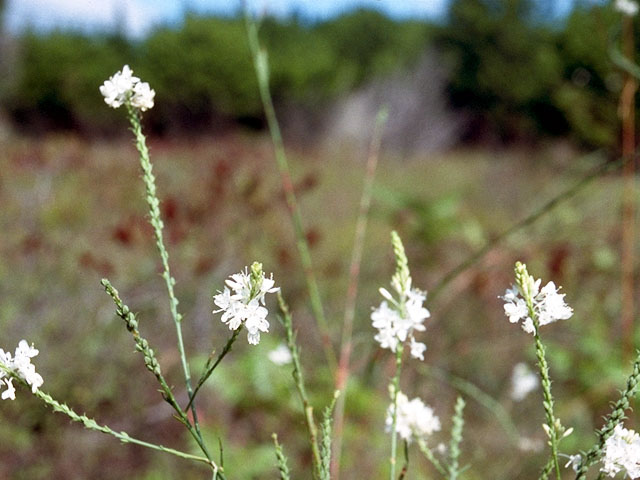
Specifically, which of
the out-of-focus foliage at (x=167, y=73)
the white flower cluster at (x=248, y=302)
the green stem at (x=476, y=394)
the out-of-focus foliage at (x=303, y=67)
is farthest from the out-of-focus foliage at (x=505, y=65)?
the white flower cluster at (x=248, y=302)

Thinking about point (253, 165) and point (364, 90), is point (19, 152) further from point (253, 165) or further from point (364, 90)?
point (364, 90)

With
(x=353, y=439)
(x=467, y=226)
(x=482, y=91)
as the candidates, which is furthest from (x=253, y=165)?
(x=482, y=91)

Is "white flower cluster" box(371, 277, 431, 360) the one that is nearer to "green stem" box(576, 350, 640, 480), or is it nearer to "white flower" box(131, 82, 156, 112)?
"green stem" box(576, 350, 640, 480)

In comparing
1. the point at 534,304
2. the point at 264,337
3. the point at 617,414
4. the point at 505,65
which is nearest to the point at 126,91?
the point at 534,304

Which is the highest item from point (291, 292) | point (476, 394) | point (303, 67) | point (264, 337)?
point (303, 67)

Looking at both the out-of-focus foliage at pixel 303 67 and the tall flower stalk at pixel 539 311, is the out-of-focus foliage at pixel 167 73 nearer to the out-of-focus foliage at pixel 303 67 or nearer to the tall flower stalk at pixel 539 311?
the out-of-focus foliage at pixel 303 67

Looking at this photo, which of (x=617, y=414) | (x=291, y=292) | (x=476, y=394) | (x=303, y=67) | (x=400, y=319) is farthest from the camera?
(x=303, y=67)

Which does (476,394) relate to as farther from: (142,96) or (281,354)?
(142,96)
